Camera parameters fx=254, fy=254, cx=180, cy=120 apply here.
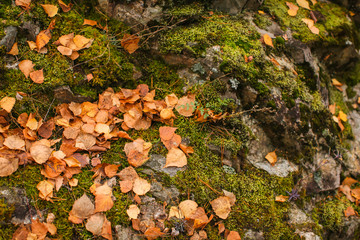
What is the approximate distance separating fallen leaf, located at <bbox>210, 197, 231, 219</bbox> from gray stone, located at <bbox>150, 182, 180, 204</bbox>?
0.37 meters

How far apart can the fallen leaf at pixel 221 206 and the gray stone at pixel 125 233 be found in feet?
2.55

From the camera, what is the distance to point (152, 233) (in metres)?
2.25

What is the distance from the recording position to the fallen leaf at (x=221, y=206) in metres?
2.50

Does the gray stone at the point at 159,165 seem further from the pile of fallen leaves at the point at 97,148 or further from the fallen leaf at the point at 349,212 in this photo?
the fallen leaf at the point at 349,212

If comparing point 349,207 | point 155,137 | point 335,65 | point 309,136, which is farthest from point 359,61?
point 155,137

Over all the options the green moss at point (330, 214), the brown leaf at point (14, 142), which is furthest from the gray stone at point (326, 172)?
the brown leaf at point (14, 142)

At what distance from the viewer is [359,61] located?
4.39 metres

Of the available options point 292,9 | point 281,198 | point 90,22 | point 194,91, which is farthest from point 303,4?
point 90,22

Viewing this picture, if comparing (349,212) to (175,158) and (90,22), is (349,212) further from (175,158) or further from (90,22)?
(90,22)

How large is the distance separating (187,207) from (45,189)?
1294 mm

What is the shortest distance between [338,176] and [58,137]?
11.6 feet

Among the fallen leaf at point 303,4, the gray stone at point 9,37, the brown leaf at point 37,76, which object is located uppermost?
the fallen leaf at point 303,4

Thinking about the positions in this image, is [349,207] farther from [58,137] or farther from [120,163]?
[58,137]

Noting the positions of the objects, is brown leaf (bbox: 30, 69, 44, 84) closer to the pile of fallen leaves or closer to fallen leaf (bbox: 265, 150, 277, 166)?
the pile of fallen leaves
